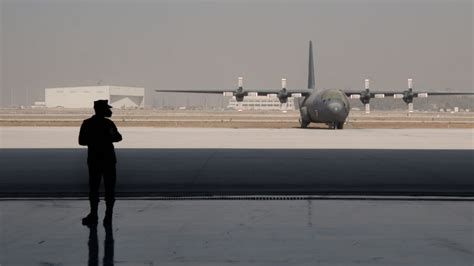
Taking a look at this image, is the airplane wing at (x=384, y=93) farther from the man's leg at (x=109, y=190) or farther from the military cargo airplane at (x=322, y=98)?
the man's leg at (x=109, y=190)

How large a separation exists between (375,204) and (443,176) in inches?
224

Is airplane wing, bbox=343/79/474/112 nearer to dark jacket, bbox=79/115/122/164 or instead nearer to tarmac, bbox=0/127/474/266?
tarmac, bbox=0/127/474/266

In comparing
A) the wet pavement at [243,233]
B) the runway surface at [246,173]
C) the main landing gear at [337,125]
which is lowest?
the main landing gear at [337,125]

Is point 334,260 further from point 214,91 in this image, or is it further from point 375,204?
point 214,91

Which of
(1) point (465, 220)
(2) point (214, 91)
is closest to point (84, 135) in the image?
(1) point (465, 220)

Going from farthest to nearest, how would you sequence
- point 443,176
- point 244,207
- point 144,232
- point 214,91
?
point 214,91
point 443,176
point 244,207
point 144,232

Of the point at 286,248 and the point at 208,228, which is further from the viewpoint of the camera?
the point at 208,228

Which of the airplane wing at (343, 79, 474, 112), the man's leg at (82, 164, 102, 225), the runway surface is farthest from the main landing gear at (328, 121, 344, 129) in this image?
the man's leg at (82, 164, 102, 225)

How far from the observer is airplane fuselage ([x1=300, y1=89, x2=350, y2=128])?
165ft

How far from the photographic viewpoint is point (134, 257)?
7117 millimetres

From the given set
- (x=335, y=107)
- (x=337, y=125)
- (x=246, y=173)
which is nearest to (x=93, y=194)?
(x=246, y=173)

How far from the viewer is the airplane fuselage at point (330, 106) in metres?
50.4

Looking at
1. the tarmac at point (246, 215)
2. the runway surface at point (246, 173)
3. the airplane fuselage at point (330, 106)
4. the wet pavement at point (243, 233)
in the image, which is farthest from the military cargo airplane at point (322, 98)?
the wet pavement at point (243, 233)

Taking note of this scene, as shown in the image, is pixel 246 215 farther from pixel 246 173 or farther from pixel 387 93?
pixel 387 93
